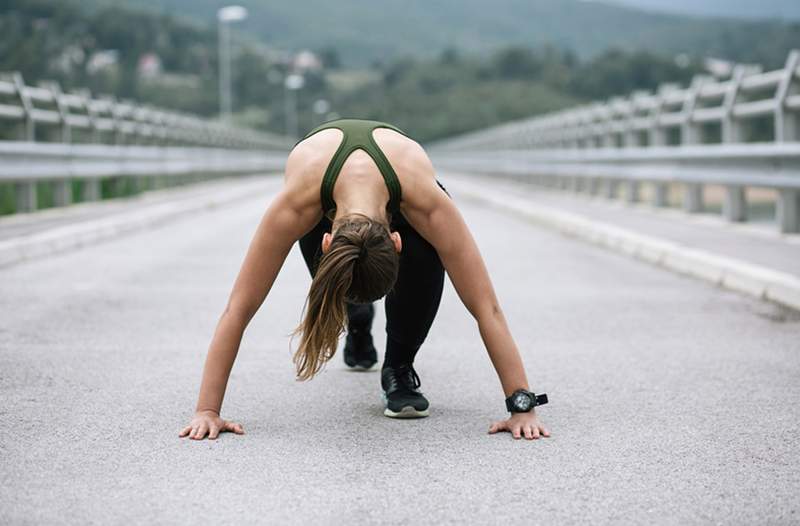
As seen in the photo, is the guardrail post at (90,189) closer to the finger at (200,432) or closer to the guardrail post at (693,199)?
the guardrail post at (693,199)

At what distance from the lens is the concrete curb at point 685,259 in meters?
7.61

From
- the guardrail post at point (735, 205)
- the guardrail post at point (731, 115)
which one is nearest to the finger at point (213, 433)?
the guardrail post at point (731, 115)

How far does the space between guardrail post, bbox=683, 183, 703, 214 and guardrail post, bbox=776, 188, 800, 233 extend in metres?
3.42

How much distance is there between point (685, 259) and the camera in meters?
9.46

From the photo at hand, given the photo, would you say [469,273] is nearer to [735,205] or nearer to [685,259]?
[685,259]

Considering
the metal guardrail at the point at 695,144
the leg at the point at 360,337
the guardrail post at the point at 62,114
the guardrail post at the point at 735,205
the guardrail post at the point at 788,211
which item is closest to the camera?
the leg at the point at 360,337

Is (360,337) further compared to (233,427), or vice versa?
(360,337)

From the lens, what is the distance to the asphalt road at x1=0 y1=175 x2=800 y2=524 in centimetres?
338

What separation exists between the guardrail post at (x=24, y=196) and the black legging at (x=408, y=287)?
9707 mm

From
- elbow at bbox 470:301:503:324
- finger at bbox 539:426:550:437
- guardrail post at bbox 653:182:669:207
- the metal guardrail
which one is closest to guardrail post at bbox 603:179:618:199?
the metal guardrail

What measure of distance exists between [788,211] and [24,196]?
8327mm

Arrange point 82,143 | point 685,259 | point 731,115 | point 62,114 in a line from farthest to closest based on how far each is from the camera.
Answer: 1. point 82,143
2. point 62,114
3. point 731,115
4. point 685,259

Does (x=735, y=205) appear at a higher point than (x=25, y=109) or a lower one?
lower

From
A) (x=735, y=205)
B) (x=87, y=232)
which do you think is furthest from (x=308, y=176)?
(x=735, y=205)
